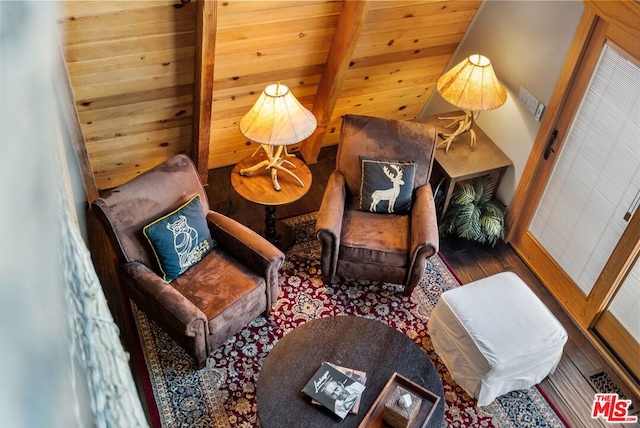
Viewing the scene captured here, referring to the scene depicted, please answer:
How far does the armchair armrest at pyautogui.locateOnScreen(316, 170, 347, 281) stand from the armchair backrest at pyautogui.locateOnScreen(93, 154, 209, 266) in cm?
72

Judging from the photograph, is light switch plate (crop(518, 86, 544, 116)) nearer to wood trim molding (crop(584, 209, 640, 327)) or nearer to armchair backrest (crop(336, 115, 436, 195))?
armchair backrest (crop(336, 115, 436, 195))

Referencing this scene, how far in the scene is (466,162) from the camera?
3.76 meters

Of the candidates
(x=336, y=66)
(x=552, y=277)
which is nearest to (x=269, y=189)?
(x=336, y=66)

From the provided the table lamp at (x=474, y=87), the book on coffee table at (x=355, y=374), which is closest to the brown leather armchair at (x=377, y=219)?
the table lamp at (x=474, y=87)

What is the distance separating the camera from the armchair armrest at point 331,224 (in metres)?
3.24

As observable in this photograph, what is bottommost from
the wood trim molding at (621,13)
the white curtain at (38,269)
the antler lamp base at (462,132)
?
the antler lamp base at (462,132)

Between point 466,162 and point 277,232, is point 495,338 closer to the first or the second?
point 466,162

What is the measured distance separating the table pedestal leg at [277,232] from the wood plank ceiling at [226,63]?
653 mm

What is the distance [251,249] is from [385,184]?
920 mm

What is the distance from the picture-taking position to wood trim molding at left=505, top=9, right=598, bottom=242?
10.2 feet

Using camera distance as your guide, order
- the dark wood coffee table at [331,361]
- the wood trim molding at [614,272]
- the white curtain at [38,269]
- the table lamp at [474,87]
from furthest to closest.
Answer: the table lamp at [474,87]
the wood trim molding at [614,272]
the dark wood coffee table at [331,361]
the white curtain at [38,269]

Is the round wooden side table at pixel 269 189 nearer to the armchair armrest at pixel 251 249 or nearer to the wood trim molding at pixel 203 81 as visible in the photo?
the armchair armrest at pixel 251 249

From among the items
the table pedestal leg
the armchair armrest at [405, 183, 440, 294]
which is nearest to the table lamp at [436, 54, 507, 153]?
the armchair armrest at [405, 183, 440, 294]

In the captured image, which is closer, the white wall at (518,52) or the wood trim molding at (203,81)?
the wood trim molding at (203,81)
